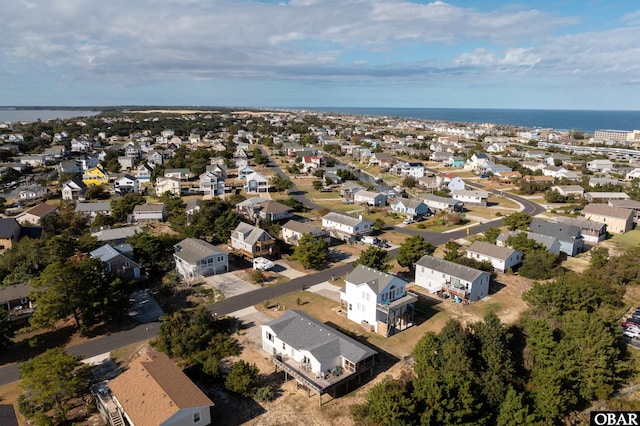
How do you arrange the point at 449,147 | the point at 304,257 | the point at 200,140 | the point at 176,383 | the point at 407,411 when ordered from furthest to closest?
the point at 200,140 < the point at 449,147 < the point at 304,257 < the point at 176,383 < the point at 407,411

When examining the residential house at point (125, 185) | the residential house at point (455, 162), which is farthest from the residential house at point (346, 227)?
Result: the residential house at point (455, 162)

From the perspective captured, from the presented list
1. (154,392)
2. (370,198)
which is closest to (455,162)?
(370,198)

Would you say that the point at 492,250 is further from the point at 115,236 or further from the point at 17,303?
the point at 17,303

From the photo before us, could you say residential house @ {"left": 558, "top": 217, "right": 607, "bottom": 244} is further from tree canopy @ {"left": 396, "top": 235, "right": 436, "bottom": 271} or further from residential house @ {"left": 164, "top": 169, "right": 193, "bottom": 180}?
residential house @ {"left": 164, "top": 169, "right": 193, "bottom": 180}

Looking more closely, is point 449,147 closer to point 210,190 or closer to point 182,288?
point 210,190

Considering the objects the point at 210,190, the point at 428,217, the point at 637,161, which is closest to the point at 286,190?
the point at 210,190

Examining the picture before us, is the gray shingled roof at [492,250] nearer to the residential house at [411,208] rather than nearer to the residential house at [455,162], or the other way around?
the residential house at [411,208]
